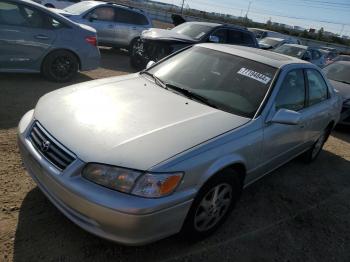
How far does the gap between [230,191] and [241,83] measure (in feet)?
3.81

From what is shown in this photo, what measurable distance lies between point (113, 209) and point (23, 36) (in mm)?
5451

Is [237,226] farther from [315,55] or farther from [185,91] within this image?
[315,55]

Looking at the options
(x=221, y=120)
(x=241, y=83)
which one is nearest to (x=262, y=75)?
(x=241, y=83)

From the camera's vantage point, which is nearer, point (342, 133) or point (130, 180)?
→ point (130, 180)

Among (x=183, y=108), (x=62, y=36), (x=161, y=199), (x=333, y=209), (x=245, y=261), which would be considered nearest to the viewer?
(x=161, y=199)

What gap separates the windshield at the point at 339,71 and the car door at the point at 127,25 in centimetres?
623

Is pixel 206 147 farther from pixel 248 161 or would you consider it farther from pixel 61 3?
pixel 61 3

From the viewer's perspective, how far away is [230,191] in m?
3.37

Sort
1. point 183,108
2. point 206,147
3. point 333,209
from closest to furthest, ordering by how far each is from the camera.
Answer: point 206,147, point 183,108, point 333,209

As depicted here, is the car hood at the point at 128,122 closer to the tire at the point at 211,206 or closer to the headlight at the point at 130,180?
the headlight at the point at 130,180

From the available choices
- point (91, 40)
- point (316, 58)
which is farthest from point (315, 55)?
point (91, 40)

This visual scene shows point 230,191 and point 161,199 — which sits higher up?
point 161,199

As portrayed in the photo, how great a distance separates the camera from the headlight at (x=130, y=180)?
2553 millimetres

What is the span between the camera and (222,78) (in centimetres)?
391
